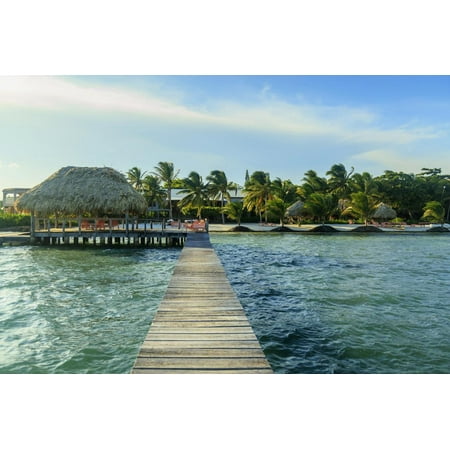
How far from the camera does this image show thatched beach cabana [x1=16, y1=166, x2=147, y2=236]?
627 inches

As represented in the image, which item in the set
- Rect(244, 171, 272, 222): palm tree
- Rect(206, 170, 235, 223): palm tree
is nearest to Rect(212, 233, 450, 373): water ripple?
Rect(244, 171, 272, 222): palm tree

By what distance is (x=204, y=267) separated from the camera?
755 centimetres

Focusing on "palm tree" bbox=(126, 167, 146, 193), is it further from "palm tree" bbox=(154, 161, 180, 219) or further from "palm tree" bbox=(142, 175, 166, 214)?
"palm tree" bbox=(142, 175, 166, 214)

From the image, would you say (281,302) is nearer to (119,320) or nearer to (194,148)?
(119,320)

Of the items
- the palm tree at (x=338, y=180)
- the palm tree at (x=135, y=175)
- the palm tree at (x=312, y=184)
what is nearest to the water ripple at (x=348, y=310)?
the palm tree at (x=312, y=184)

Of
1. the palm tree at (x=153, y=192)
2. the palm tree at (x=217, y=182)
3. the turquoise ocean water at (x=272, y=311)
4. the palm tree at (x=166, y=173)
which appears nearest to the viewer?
the turquoise ocean water at (x=272, y=311)

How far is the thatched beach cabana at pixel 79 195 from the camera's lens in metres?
15.9

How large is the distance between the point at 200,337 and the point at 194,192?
86.5ft

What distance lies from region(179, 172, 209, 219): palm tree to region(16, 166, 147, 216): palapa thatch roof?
12.4 m

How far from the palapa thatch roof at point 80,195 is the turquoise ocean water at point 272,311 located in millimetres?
4185

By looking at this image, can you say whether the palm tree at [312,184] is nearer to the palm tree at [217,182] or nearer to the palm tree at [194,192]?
the palm tree at [217,182]

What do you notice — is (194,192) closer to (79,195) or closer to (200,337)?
(79,195)
